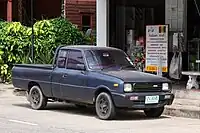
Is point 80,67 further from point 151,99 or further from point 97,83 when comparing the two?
point 151,99

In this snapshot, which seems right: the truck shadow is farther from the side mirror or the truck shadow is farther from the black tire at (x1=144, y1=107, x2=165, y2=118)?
the side mirror

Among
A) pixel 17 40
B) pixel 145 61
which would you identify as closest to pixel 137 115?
pixel 145 61

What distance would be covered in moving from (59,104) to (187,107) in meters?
4.28

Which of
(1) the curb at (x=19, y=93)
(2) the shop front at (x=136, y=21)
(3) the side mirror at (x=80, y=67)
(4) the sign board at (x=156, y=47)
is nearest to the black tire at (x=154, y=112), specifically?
(3) the side mirror at (x=80, y=67)

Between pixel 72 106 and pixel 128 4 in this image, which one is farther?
pixel 128 4

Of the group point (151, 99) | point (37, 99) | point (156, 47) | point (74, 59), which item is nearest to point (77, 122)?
point (151, 99)

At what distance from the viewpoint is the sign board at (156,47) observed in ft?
59.1

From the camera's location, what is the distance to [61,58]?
1468 centimetres

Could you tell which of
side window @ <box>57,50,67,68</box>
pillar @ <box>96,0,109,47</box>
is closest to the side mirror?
side window @ <box>57,50,67,68</box>

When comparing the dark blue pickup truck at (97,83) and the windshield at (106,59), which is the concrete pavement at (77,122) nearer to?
the dark blue pickup truck at (97,83)

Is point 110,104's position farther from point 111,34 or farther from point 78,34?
point 78,34

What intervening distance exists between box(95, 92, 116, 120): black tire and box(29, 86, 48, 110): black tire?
229cm

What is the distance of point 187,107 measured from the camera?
14.4 m

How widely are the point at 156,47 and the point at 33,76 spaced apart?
195 inches
